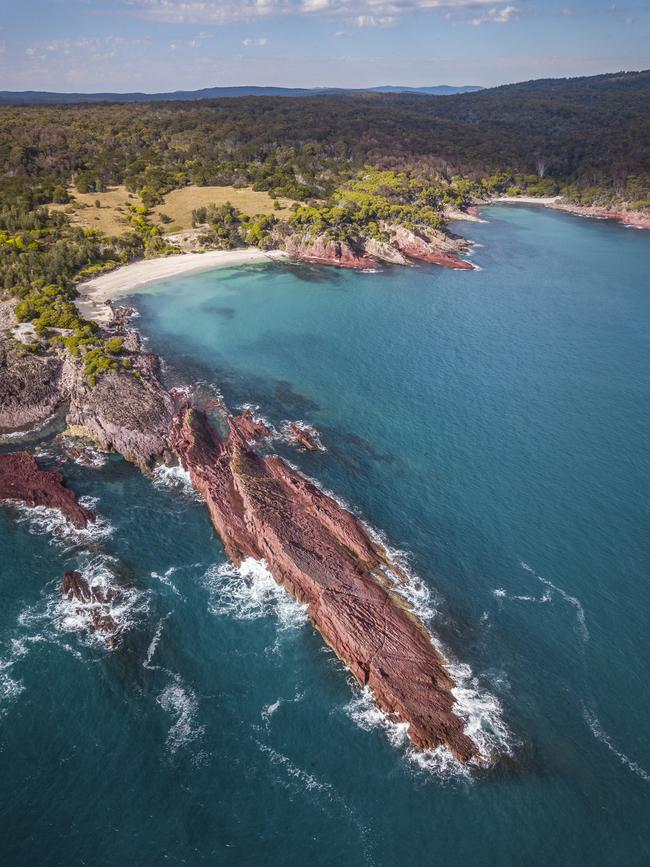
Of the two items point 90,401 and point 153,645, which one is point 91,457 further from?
point 153,645

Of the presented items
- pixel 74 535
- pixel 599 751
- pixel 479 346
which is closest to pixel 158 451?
pixel 74 535

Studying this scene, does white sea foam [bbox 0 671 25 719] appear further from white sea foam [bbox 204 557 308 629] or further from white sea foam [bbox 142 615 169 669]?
white sea foam [bbox 204 557 308 629]

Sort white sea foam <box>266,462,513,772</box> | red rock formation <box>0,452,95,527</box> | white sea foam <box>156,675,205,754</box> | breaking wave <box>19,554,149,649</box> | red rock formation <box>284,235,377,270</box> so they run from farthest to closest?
red rock formation <box>284,235,377,270</box> < red rock formation <box>0,452,95,527</box> < breaking wave <box>19,554,149,649</box> < white sea foam <box>156,675,205,754</box> < white sea foam <box>266,462,513,772</box>

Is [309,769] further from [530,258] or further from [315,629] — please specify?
[530,258]

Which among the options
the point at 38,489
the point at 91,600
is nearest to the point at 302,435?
the point at 38,489

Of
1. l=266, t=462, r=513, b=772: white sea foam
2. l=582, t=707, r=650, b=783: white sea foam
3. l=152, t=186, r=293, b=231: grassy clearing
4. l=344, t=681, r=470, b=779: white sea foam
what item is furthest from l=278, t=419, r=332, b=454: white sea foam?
l=152, t=186, r=293, b=231: grassy clearing

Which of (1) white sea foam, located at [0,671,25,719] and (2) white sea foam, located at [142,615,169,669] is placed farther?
(2) white sea foam, located at [142,615,169,669]
